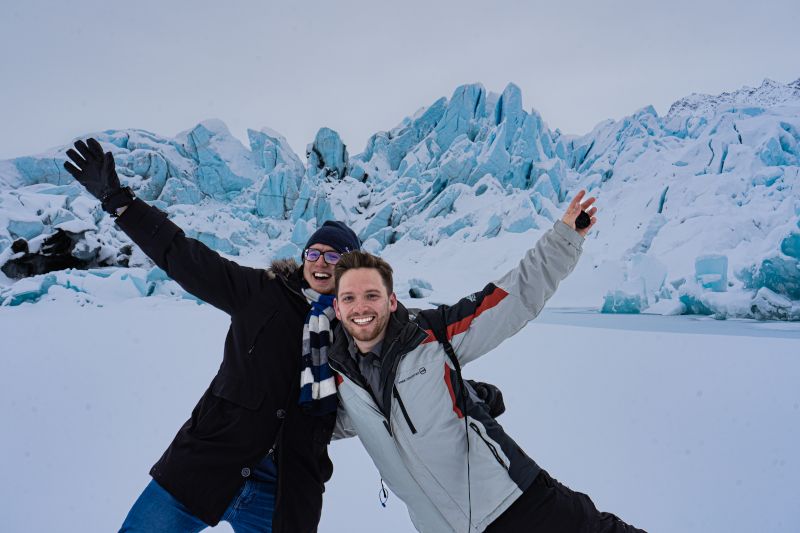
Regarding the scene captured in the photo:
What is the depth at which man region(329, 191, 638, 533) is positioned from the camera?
107 centimetres

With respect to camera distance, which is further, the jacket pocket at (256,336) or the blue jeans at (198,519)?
the jacket pocket at (256,336)

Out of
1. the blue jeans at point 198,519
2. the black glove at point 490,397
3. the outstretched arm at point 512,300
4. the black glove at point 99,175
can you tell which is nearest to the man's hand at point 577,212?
the outstretched arm at point 512,300

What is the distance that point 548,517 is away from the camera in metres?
1.06

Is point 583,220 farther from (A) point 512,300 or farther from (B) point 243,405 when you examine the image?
(B) point 243,405

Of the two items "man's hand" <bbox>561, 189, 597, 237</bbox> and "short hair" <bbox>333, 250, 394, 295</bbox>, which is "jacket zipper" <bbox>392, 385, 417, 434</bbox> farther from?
"man's hand" <bbox>561, 189, 597, 237</bbox>

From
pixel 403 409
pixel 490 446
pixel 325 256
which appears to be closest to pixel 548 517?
pixel 490 446

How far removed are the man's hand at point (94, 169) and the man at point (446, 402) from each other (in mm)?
723

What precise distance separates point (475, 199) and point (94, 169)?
23453 mm

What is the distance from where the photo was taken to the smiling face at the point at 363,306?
3.74 ft

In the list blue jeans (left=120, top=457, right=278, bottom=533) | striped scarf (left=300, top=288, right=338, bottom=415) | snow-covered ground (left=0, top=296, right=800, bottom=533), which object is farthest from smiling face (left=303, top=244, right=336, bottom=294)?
snow-covered ground (left=0, top=296, right=800, bottom=533)

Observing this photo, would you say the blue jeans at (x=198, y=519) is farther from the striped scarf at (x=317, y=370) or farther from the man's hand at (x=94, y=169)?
the man's hand at (x=94, y=169)

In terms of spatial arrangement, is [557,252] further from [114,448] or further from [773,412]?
[114,448]

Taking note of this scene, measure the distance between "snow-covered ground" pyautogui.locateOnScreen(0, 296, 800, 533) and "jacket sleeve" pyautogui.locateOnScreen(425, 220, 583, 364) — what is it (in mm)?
970

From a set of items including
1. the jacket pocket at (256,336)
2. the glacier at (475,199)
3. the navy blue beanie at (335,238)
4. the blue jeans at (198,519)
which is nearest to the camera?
the blue jeans at (198,519)
